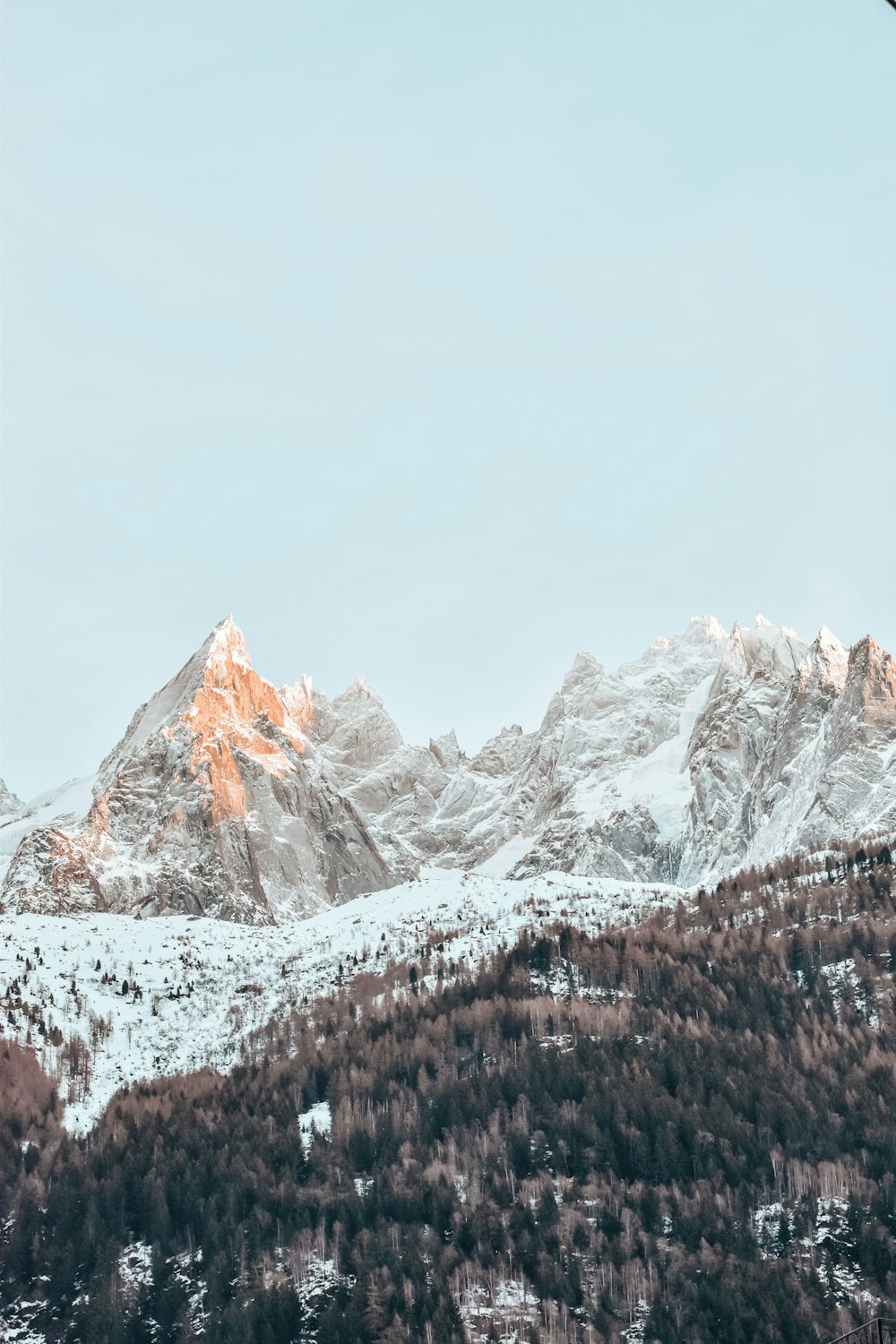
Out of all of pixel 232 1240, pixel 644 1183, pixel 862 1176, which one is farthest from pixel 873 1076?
pixel 232 1240

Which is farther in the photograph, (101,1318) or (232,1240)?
(232,1240)

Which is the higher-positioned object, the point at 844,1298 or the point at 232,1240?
the point at 232,1240

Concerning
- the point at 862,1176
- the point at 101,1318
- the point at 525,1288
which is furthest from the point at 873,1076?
the point at 101,1318

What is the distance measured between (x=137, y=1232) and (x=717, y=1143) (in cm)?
7314

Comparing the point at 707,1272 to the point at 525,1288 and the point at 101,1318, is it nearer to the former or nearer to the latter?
the point at 525,1288

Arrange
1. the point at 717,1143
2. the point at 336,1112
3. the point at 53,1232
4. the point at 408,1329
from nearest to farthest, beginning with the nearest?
the point at 408,1329 → the point at 53,1232 → the point at 717,1143 → the point at 336,1112

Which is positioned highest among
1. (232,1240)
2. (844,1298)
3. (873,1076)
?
(873,1076)

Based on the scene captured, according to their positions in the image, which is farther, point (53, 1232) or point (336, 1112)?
point (336, 1112)

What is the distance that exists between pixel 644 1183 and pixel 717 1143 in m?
10.9

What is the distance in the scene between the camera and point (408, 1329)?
6137 inches

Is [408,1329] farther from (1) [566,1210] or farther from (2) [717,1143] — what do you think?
(2) [717,1143]

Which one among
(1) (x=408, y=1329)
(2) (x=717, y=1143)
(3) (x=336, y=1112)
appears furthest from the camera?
(3) (x=336, y=1112)

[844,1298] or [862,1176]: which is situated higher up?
[862,1176]

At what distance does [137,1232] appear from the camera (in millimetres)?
175875
